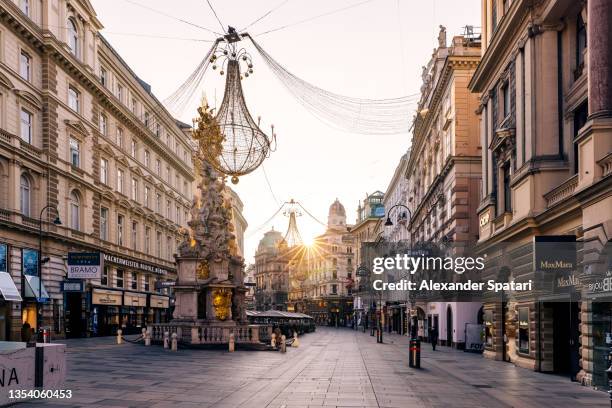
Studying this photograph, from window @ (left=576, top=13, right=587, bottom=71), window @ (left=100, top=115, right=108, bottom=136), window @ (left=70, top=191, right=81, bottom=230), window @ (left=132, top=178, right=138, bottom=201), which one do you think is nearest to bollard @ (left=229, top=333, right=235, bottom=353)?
window @ (left=70, top=191, right=81, bottom=230)

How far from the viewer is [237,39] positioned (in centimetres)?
2580

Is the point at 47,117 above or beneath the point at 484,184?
above

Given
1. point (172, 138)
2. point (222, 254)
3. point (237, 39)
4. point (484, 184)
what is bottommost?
point (222, 254)

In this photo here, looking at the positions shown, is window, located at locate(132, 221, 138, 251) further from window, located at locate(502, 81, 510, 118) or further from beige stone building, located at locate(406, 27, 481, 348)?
window, located at locate(502, 81, 510, 118)

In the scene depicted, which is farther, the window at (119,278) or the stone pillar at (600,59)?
the window at (119,278)

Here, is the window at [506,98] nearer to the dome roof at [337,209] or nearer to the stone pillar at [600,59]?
the stone pillar at [600,59]

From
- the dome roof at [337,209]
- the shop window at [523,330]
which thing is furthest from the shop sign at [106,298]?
the dome roof at [337,209]

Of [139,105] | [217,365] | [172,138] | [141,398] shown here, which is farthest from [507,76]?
[172,138]

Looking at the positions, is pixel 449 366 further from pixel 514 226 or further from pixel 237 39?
pixel 237 39

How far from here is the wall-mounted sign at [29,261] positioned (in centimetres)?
4278

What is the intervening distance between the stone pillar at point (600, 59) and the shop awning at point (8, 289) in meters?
31.0

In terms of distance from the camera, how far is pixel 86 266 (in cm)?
4616

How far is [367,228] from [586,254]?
120m

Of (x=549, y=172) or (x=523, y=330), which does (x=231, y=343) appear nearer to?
(x=523, y=330)
